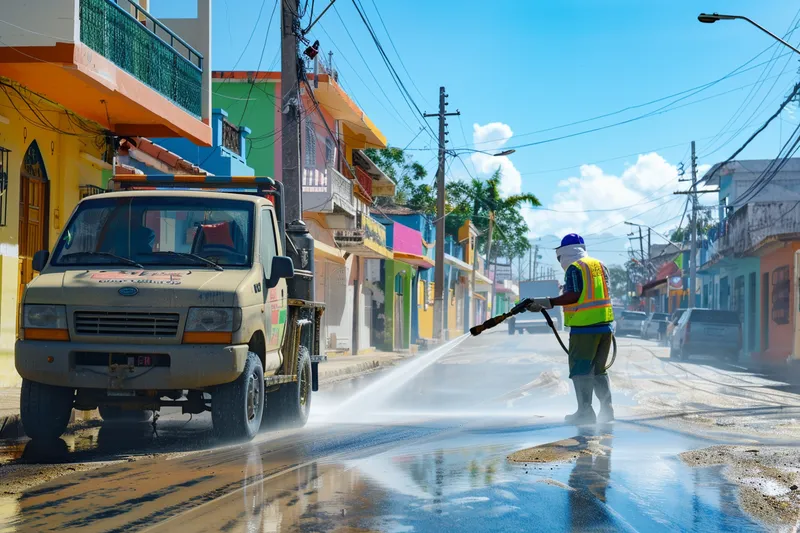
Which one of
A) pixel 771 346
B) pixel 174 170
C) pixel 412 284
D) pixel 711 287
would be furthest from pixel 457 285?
pixel 174 170

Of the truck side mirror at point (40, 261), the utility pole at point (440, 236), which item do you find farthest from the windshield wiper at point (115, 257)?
the utility pole at point (440, 236)

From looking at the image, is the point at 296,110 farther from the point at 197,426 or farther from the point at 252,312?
the point at 252,312

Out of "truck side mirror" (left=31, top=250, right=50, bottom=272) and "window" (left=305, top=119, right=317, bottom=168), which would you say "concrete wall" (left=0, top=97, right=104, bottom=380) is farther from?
"window" (left=305, top=119, right=317, bottom=168)

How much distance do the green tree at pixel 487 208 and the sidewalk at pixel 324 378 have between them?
3215 cm

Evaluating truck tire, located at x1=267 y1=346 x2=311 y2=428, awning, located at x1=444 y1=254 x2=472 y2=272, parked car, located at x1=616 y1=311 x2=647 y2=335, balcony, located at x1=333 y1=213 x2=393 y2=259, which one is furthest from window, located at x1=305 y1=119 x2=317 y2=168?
parked car, located at x1=616 y1=311 x2=647 y2=335

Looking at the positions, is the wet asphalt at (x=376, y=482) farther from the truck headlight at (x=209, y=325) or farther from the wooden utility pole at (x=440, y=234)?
the wooden utility pole at (x=440, y=234)

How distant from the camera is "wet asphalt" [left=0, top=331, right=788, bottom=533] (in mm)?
4961

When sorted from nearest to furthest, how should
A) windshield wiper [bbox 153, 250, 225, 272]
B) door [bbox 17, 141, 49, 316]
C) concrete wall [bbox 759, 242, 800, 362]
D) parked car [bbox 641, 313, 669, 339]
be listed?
windshield wiper [bbox 153, 250, 225, 272] < door [bbox 17, 141, 49, 316] < concrete wall [bbox 759, 242, 800, 362] < parked car [bbox 641, 313, 669, 339]

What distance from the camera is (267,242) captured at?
29.8 feet

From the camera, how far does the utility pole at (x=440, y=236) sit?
3931 centimetres

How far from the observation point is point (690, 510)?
5.25 m

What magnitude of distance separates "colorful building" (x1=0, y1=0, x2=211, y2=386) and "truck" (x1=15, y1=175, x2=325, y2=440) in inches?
161

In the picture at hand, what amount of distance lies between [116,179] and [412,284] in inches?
1455

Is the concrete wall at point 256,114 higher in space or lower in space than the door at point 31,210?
higher
